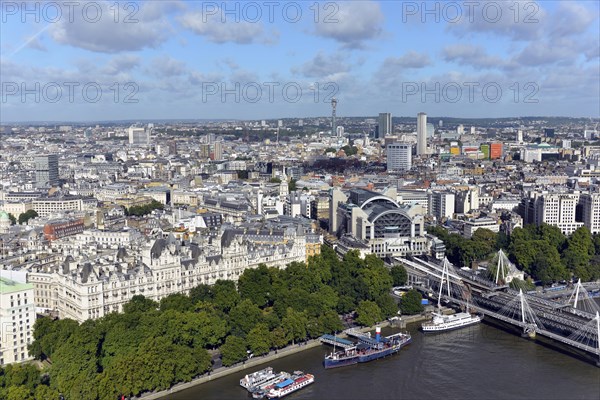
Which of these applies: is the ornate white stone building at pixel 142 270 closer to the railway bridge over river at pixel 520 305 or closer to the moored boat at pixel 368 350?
the railway bridge over river at pixel 520 305

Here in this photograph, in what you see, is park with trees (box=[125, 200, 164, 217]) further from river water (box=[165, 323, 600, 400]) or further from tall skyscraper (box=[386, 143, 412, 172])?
tall skyscraper (box=[386, 143, 412, 172])

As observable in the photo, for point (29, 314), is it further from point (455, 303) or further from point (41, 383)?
point (455, 303)

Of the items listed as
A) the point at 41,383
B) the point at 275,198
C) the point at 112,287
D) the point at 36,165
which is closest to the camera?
the point at 41,383

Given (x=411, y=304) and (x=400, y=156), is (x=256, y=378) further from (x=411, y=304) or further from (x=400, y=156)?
(x=400, y=156)

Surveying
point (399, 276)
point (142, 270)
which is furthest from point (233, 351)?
point (399, 276)

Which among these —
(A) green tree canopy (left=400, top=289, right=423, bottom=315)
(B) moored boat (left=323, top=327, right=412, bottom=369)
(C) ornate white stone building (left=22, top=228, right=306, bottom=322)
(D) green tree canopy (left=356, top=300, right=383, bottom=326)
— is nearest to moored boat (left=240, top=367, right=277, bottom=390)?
(B) moored boat (left=323, top=327, right=412, bottom=369)

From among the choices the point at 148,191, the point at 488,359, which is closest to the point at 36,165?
the point at 148,191

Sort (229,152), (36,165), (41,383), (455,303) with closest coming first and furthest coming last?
1. (41,383)
2. (455,303)
3. (36,165)
4. (229,152)
